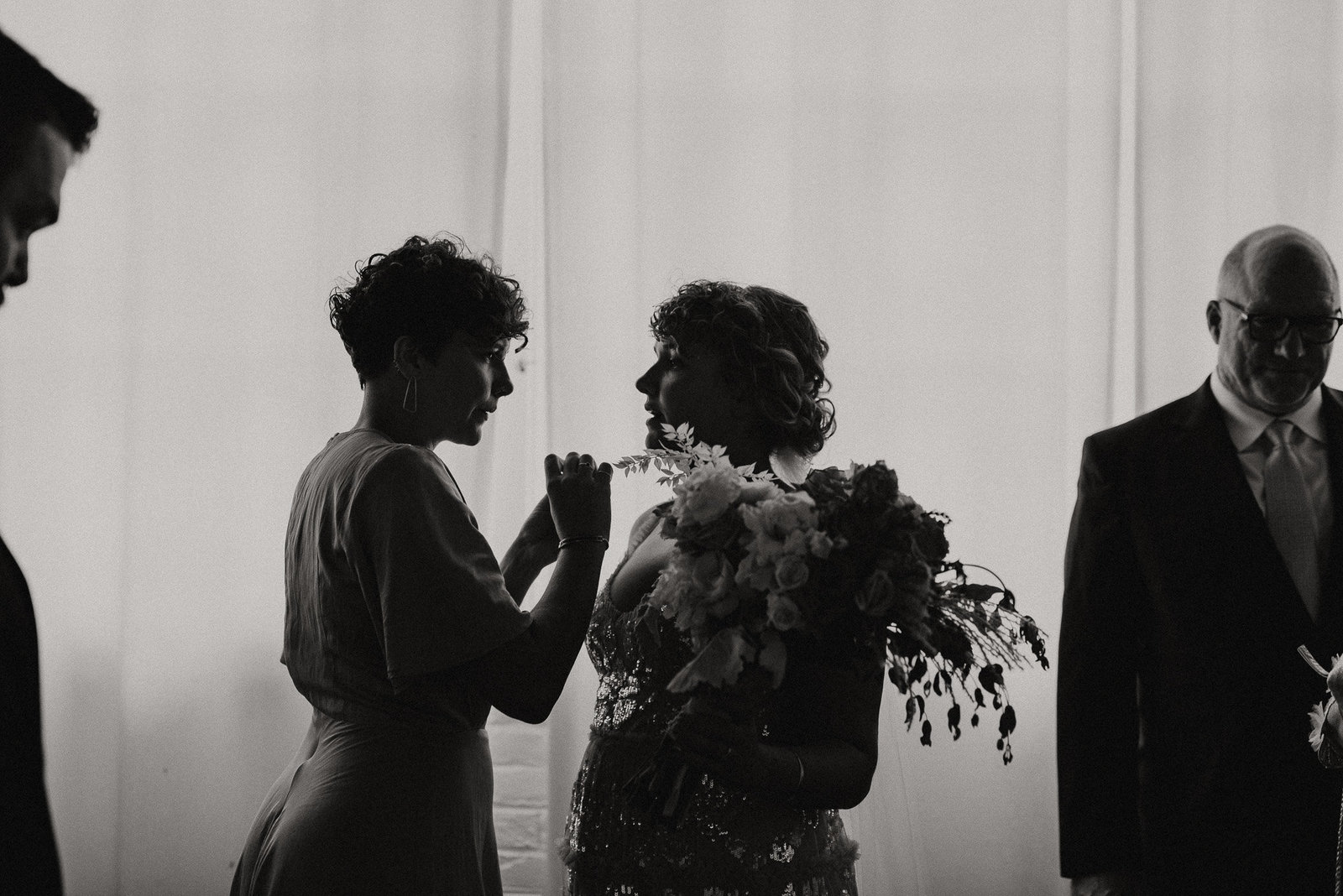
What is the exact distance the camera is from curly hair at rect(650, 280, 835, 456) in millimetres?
2143

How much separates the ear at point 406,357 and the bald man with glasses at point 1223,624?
1346 millimetres

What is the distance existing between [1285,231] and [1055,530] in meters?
1.15

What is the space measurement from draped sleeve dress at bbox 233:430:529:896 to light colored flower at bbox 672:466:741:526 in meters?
0.29

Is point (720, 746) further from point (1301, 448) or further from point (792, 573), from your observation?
point (1301, 448)

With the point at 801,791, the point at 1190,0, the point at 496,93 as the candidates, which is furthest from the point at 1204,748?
the point at 496,93

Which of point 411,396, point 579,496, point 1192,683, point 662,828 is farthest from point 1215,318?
point 411,396

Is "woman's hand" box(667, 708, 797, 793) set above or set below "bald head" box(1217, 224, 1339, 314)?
below

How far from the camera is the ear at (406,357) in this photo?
189cm

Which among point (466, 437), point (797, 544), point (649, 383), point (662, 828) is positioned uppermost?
point (649, 383)

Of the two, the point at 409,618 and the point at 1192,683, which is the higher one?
the point at 409,618

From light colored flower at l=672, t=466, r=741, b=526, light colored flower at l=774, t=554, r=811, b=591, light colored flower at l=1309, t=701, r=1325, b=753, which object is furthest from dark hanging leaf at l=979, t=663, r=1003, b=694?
light colored flower at l=1309, t=701, r=1325, b=753

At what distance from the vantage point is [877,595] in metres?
1.55

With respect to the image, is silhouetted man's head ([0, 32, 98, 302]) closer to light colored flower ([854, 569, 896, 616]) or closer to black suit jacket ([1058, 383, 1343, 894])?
light colored flower ([854, 569, 896, 616])

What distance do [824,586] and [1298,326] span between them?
4.27 ft
